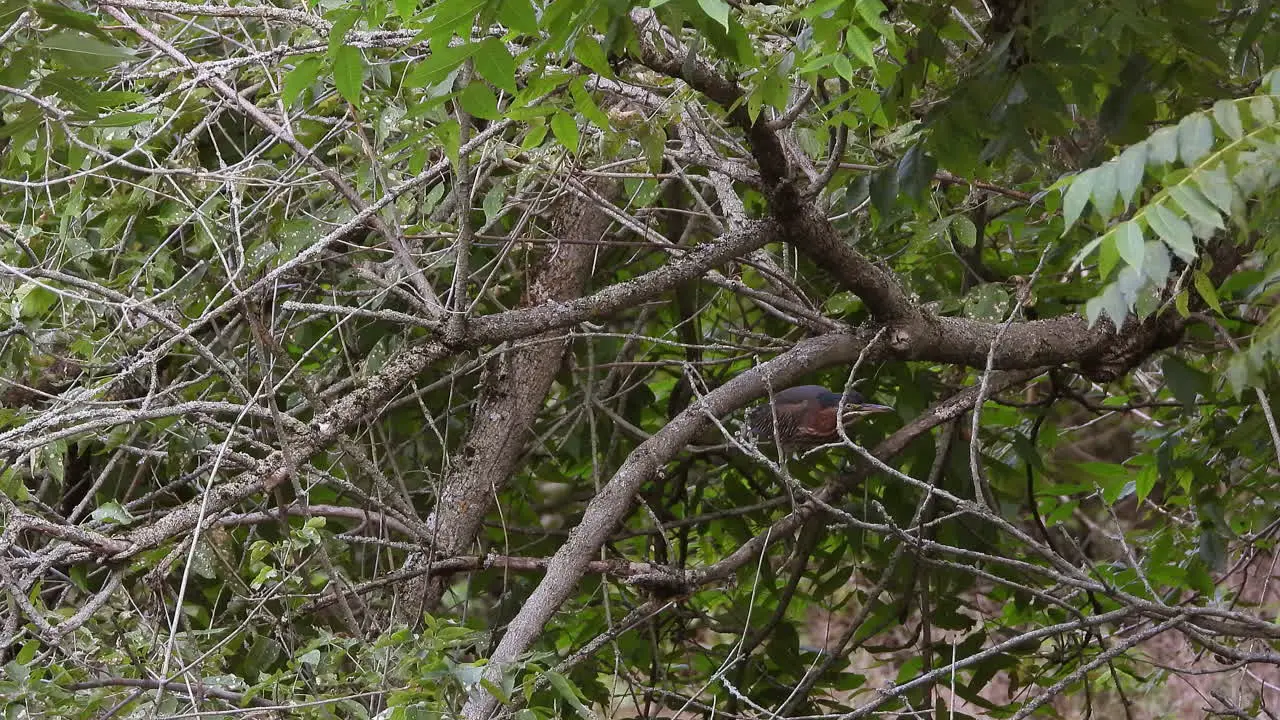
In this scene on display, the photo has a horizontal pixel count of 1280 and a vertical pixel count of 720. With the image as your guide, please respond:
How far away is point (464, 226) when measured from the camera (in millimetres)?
2461

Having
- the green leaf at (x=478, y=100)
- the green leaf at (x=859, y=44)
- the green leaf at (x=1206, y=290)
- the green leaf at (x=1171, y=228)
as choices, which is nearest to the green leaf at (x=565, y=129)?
the green leaf at (x=478, y=100)

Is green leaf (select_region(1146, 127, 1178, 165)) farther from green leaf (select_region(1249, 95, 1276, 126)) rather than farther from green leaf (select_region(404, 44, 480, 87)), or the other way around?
green leaf (select_region(404, 44, 480, 87))

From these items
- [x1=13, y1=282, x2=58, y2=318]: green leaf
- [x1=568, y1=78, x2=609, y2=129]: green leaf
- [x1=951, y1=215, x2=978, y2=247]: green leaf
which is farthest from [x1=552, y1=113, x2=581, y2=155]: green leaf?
[x1=13, y1=282, x2=58, y2=318]: green leaf

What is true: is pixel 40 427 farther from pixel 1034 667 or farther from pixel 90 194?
pixel 1034 667

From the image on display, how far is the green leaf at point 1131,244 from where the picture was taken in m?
1.54

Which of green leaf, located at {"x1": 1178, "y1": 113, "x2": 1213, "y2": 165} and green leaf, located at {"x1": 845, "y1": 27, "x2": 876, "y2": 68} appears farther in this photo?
green leaf, located at {"x1": 845, "y1": 27, "x2": 876, "y2": 68}

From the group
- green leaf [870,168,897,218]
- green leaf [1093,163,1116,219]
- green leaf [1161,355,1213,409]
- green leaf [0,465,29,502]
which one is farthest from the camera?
green leaf [1161,355,1213,409]

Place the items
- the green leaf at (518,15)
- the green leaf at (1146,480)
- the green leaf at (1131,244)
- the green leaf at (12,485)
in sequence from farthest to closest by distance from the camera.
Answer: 1. the green leaf at (1146,480)
2. the green leaf at (12,485)
3. the green leaf at (518,15)
4. the green leaf at (1131,244)

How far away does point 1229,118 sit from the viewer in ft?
5.49

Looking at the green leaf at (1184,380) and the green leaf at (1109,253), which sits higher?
the green leaf at (1109,253)

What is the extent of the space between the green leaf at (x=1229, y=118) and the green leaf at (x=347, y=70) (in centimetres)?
125

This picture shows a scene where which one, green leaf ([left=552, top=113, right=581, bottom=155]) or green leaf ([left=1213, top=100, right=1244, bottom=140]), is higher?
green leaf ([left=1213, top=100, right=1244, bottom=140])

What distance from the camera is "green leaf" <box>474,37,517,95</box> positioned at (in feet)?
6.00

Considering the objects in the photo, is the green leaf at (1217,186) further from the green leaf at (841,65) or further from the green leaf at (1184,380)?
the green leaf at (1184,380)
